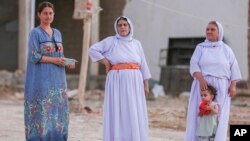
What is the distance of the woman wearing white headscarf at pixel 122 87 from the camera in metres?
5.39

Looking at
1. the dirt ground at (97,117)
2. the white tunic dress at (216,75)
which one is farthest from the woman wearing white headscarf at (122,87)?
the dirt ground at (97,117)

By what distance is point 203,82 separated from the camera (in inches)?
209

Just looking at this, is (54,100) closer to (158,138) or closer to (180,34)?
(158,138)

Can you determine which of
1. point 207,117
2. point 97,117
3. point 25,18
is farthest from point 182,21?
point 207,117

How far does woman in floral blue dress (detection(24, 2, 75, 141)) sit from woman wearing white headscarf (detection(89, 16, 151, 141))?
2.09 ft

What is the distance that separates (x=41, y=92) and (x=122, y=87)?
0.91 m

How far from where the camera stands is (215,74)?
17.5 feet

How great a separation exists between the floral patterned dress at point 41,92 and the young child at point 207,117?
1358mm

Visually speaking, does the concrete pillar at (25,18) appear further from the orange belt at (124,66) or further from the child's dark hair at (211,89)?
the child's dark hair at (211,89)

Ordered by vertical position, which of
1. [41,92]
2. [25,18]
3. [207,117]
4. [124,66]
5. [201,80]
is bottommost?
[207,117]

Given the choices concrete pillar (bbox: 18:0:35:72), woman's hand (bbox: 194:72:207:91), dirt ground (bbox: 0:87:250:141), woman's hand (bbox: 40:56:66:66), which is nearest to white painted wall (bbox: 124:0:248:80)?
dirt ground (bbox: 0:87:250:141)

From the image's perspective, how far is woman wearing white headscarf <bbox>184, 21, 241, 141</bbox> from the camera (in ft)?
17.4

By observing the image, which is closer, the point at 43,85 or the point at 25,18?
the point at 43,85

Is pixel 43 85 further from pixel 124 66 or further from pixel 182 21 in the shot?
pixel 182 21
